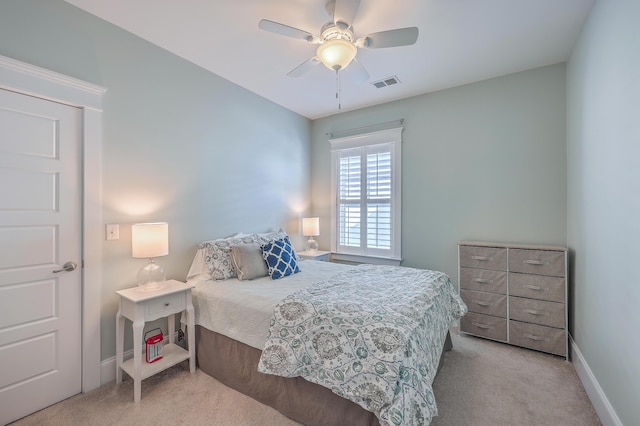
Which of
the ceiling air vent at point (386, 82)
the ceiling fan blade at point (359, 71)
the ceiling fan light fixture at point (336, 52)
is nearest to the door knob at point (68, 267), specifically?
the ceiling fan light fixture at point (336, 52)

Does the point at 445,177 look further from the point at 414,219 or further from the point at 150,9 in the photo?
the point at 150,9

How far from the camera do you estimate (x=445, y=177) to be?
3.51m

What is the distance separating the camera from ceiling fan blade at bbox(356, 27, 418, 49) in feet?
6.24

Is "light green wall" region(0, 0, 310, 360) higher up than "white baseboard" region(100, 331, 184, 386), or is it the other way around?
"light green wall" region(0, 0, 310, 360)

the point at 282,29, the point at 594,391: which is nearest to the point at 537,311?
the point at 594,391

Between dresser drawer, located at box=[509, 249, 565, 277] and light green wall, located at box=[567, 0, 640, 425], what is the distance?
13cm

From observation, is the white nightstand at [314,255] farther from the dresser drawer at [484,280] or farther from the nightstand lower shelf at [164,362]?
the nightstand lower shelf at [164,362]

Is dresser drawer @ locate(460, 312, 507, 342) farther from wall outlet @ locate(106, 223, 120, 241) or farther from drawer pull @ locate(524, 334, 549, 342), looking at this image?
wall outlet @ locate(106, 223, 120, 241)

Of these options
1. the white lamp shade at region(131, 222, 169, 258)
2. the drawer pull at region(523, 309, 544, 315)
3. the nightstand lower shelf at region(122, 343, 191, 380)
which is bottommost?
the nightstand lower shelf at region(122, 343, 191, 380)

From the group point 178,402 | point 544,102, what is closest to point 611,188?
point 544,102

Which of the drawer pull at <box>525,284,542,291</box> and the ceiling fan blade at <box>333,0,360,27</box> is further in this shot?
the drawer pull at <box>525,284,542,291</box>

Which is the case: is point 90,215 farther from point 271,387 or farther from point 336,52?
point 336,52

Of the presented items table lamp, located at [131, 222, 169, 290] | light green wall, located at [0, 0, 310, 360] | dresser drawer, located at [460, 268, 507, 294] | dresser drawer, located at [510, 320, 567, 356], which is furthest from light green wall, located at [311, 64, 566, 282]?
table lamp, located at [131, 222, 169, 290]

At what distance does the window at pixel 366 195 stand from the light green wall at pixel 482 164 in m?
0.16
